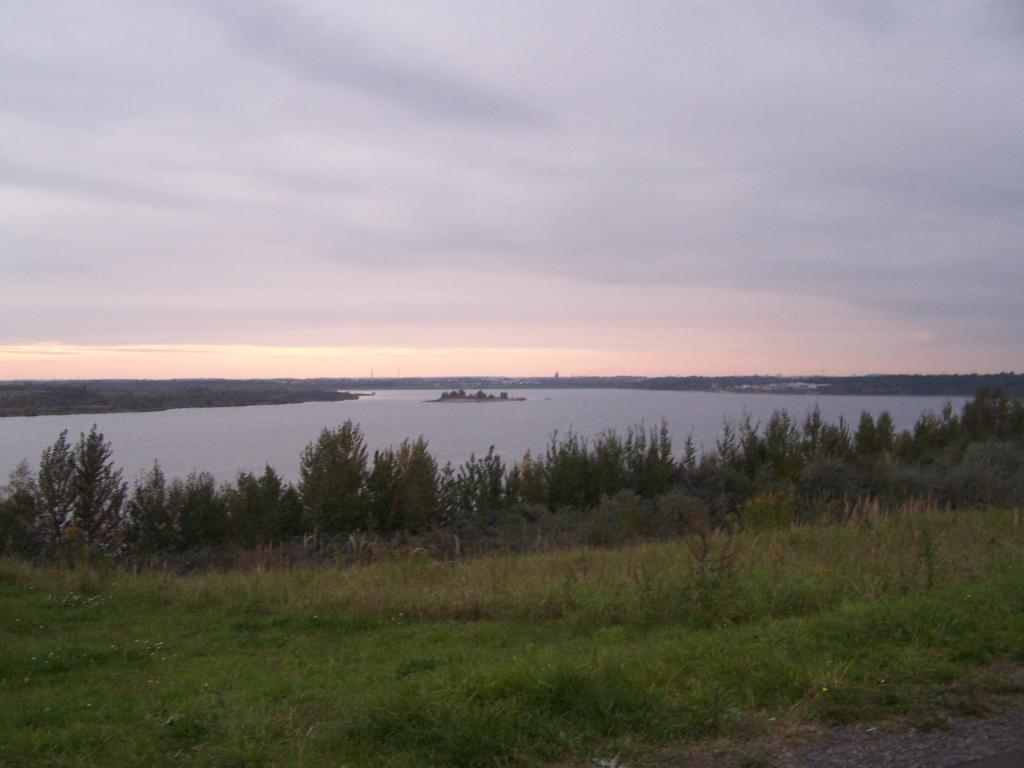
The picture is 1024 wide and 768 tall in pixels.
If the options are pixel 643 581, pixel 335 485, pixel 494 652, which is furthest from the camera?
pixel 335 485

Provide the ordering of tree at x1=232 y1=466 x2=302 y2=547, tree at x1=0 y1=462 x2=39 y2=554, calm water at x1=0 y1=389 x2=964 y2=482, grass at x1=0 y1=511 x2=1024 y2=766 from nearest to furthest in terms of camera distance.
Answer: grass at x1=0 y1=511 x2=1024 y2=766, tree at x1=0 y1=462 x2=39 y2=554, tree at x1=232 y1=466 x2=302 y2=547, calm water at x1=0 y1=389 x2=964 y2=482

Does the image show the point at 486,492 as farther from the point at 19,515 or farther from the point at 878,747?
the point at 878,747

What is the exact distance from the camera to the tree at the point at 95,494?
2305 centimetres

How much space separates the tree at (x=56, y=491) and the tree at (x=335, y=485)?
6778mm

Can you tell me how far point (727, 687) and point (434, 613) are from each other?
3758 mm

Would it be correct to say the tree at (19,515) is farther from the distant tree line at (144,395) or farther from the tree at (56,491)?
the distant tree line at (144,395)

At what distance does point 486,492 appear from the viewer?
2892cm

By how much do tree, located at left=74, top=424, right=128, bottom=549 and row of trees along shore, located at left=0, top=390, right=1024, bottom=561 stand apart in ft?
0.13

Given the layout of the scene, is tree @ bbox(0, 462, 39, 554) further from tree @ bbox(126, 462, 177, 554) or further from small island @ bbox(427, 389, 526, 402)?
small island @ bbox(427, 389, 526, 402)

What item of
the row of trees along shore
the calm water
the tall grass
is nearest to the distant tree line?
the calm water

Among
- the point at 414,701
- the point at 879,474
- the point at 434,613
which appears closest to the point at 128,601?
the point at 434,613

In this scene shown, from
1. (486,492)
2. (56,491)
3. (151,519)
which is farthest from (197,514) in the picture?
(486,492)

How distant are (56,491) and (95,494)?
3.26 ft

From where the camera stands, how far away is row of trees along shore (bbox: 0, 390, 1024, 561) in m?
19.8
